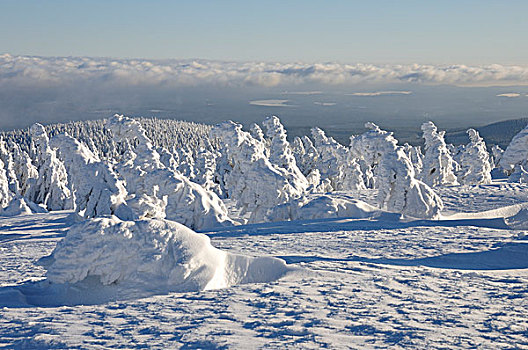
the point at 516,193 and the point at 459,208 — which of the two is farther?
the point at 516,193

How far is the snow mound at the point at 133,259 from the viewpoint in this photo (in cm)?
884

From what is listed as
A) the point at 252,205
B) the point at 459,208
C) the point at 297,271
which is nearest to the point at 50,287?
the point at 297,271

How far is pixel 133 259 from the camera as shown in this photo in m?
8.97

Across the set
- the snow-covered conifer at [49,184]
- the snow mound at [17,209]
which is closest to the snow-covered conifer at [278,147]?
the snow mound at [17,209]

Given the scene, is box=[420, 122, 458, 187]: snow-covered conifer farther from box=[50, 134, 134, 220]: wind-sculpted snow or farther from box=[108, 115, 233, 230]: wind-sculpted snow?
box=[50, 134, 134, 220]: wind-sculpted snow

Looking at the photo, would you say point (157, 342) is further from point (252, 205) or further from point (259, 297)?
point (252, 205)

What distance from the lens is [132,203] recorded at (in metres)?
20.9

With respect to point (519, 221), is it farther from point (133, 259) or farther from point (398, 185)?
point (133, 259)

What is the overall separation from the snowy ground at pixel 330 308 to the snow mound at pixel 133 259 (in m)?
0.54

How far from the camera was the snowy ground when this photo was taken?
6367 millimetres

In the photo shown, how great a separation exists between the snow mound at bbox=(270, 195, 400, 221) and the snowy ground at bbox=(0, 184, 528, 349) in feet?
20.8

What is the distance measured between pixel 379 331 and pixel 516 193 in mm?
25438

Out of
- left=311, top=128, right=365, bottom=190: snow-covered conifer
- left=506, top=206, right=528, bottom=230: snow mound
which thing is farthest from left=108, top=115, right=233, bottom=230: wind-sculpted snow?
left=311, top=128, right=365, bottom=190: snow-covered conifer

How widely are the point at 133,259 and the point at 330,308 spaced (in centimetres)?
414
